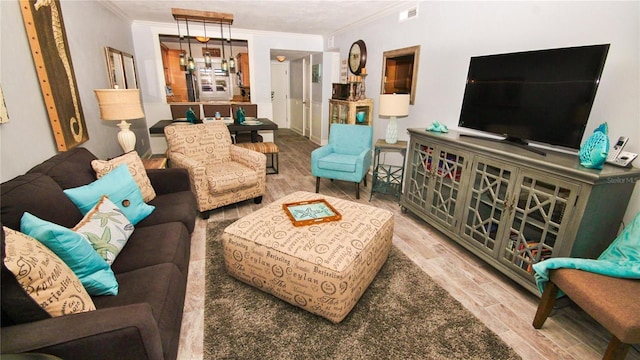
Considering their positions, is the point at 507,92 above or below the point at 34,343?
above

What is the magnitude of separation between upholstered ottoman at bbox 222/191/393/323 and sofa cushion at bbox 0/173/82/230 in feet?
2.78

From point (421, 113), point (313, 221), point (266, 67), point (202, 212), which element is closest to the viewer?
point (313, 221)

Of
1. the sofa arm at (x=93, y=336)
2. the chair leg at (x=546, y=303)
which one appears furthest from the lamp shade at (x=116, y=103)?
the chair leg at (x=546, y=303)

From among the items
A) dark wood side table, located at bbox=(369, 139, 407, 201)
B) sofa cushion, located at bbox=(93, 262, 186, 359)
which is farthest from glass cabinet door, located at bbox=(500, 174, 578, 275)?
sofa cushion, located at bbox=(93, 262, 186, 359)

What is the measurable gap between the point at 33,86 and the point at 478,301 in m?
3.28

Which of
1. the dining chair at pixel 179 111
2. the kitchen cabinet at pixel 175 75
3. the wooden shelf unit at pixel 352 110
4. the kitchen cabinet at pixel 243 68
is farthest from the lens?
the kitchen cabinet at pixel 175 75

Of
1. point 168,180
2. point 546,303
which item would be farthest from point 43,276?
point 546,303

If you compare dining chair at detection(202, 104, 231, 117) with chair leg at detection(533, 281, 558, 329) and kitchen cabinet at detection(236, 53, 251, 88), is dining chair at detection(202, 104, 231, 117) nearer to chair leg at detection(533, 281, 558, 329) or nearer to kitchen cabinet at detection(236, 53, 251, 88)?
kitchen cabinet at detection(236, 53, 251, 88)

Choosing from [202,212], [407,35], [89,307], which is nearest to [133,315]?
[89,307]

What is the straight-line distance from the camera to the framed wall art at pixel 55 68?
1.99m

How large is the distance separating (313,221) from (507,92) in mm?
1745

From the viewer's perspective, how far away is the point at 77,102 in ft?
8.32

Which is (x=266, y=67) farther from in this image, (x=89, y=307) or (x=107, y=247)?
(x=89, y=307)

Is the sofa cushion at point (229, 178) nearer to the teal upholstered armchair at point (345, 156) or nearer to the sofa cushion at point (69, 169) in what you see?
the teal upholstered armchair at point (345, 156)
